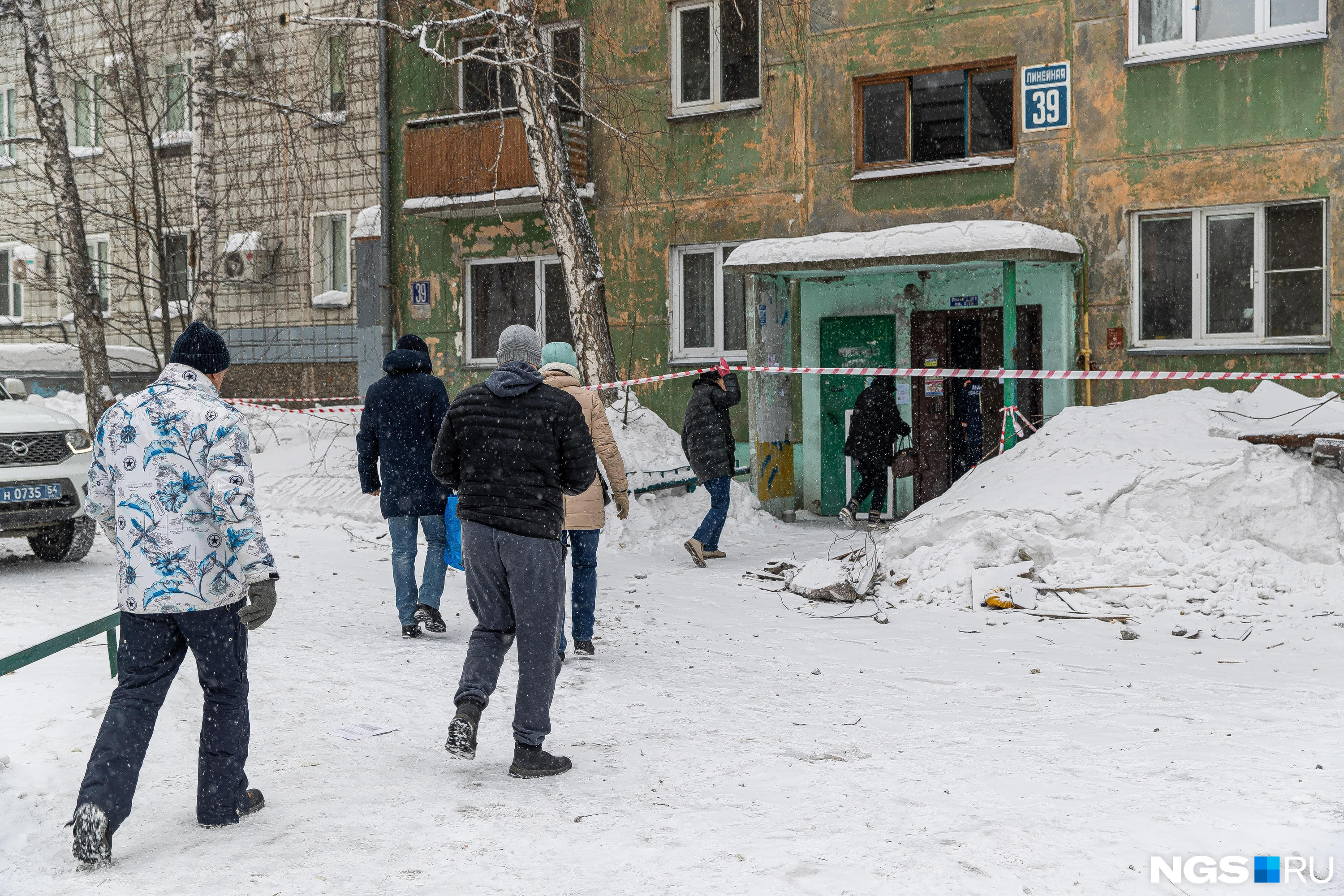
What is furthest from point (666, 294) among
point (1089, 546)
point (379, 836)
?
point (379, 836)

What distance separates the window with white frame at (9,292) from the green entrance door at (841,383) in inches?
728

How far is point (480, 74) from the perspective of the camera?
17.4m

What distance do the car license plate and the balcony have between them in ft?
23.1

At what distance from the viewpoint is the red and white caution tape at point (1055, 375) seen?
11.3 meters

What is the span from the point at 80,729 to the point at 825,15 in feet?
Result: 39.1

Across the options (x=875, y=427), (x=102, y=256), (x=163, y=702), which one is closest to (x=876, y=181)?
(x=875, y=427)

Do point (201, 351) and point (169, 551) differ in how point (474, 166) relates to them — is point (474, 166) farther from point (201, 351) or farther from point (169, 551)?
point (169, 551)

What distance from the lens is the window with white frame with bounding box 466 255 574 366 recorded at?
1695cm

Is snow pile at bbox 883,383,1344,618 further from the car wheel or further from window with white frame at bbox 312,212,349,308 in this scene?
window with white frame at bbox 312,212,349,308

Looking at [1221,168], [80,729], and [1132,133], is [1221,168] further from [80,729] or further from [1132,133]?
[80,729]

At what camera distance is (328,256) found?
70.4 ft

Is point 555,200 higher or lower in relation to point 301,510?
higher

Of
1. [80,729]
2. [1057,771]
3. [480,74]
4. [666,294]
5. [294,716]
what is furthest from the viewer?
[480,74]

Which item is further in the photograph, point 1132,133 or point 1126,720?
point 1132,133
